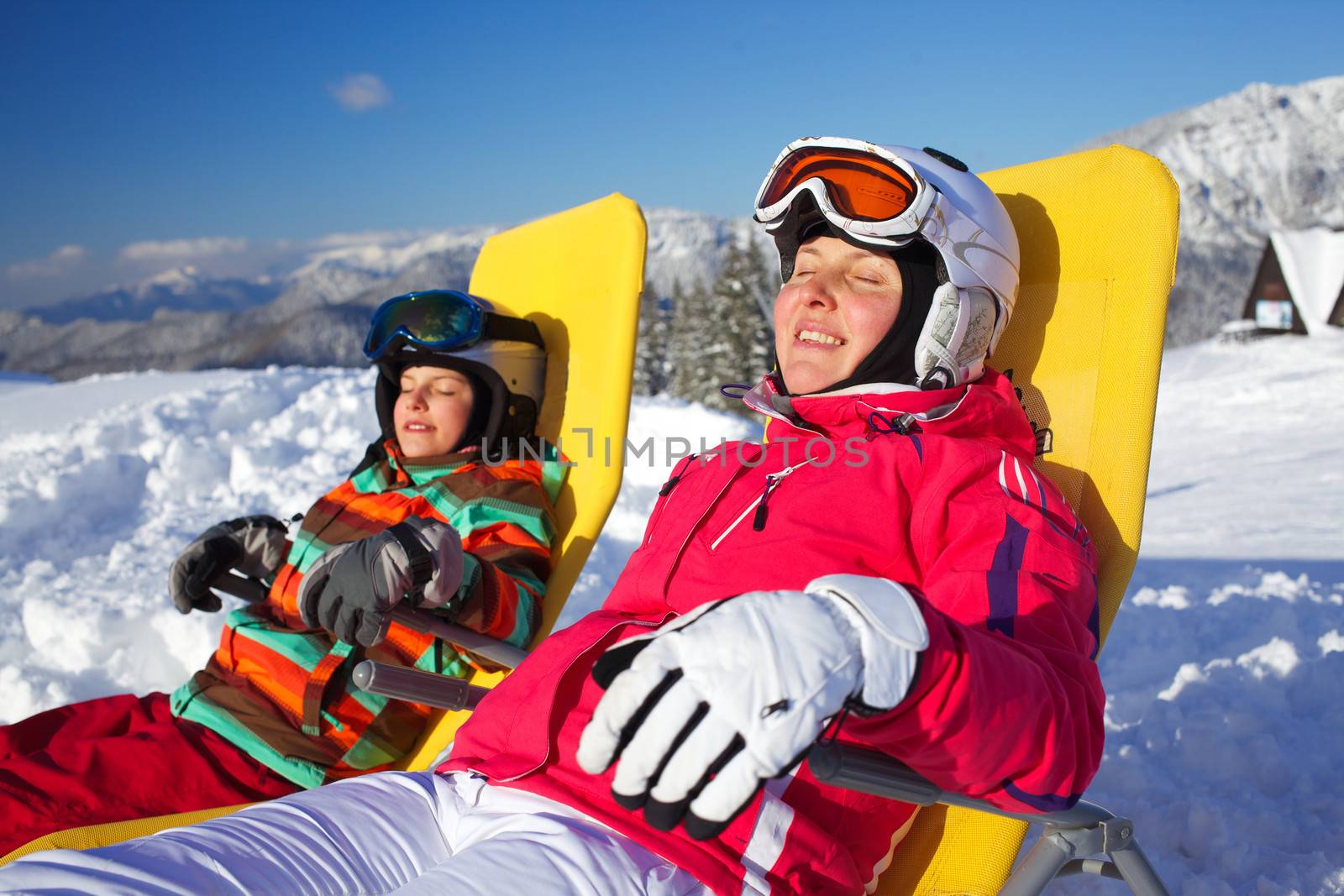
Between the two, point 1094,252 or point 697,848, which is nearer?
point 697,848

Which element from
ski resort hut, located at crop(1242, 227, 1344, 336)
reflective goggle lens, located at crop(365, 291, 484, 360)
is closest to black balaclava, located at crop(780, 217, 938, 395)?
reflective goggle lens, located at crop(365, 291, 484, 360)

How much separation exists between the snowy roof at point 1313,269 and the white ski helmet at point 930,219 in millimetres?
40509

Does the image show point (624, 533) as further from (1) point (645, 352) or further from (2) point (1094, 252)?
(1) point (645, 352)

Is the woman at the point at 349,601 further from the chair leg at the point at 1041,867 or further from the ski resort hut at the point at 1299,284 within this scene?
the ski resort hut at the point at 1299,284

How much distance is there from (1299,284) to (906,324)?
42.9 metres

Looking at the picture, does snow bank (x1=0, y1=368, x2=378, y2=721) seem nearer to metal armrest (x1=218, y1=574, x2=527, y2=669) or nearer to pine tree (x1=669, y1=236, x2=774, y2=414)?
metal armrest (x1=218, y1=574, x2=527, y2=669)

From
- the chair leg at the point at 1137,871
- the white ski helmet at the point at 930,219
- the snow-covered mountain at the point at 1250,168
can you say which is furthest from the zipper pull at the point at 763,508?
the snow-covered mountain at the point at 1250,168

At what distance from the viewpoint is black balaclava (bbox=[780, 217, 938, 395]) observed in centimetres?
229

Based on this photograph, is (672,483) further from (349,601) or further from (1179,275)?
(1179,275)

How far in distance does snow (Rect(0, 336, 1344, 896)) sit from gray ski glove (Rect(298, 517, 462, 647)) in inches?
79.4

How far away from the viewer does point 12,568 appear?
5812mm

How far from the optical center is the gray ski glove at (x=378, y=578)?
7.89 feet

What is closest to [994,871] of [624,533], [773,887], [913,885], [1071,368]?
[913,885]

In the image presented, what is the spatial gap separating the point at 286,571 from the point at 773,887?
7.00ft
